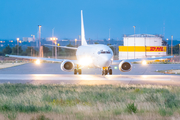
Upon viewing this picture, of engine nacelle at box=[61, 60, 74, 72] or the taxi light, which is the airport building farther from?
engine nacelle at box=[61, 60, 74, 72]

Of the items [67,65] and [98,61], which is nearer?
[98,61]

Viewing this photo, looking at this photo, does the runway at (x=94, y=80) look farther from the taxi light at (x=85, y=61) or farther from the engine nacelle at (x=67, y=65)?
the engine nacelle at (x=67, y=65)

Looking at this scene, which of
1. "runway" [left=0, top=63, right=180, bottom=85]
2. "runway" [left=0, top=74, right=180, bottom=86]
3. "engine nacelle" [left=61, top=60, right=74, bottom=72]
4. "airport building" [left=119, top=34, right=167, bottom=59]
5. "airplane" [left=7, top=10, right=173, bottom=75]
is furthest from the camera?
"airport building" [left=119, top=34, right=167, bottom=59]

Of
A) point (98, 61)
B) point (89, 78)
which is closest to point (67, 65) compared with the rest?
point (89, 78)

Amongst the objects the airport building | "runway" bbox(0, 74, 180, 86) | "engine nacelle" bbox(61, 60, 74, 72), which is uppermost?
the airport building

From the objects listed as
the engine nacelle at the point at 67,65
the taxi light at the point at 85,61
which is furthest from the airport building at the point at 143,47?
the engine nacelle at the point at 67,65

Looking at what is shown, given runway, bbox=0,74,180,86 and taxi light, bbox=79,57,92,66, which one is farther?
taxi light, bbox=79,57,92,66

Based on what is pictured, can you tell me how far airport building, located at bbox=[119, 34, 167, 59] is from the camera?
79562 millimetres

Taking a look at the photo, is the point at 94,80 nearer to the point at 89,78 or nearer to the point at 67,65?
the point at 89,78

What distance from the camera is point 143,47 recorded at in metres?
80.7

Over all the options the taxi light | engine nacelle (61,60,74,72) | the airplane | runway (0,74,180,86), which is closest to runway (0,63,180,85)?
runway (0,74,180,86)

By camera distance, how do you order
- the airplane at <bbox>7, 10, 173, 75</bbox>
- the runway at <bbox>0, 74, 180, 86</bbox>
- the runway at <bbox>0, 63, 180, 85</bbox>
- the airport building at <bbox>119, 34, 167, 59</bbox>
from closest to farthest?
1. the runway at <bbox>0, 74, 180, 86</bbox>
2. the runway at <bbox>0, 63, 180, 85</bbox>
3. the airplane at <bbox>7, 10, 173, 75</bbox>
4. the airport building at <bbox>119, 34, 167, 59</bbox>

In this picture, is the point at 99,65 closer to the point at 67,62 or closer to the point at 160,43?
the point at 67,62

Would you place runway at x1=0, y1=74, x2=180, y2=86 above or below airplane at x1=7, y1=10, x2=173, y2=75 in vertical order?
below
